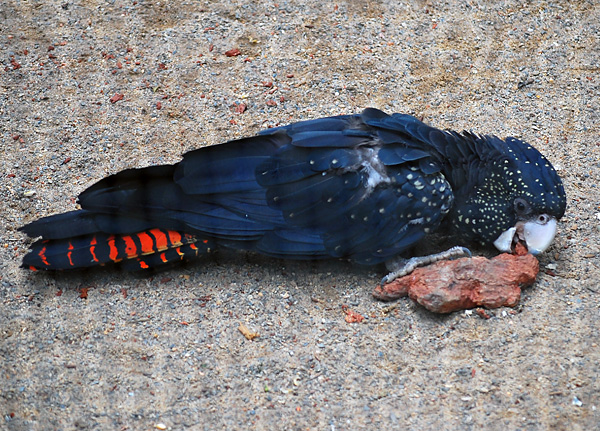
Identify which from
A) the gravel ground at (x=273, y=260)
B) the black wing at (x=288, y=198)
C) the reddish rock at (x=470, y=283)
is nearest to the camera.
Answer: the gravel ground at (x=273, y=260)

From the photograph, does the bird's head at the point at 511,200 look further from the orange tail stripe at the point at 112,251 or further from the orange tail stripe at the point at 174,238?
the orange tail stripe at the point at 112,251

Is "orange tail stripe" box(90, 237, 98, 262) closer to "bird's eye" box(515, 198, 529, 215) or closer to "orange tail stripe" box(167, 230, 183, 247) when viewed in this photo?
"orange tail stripe" box(167, 230, 183, 247)

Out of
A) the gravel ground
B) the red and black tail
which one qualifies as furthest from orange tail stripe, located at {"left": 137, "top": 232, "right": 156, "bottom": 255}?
the gravel ground

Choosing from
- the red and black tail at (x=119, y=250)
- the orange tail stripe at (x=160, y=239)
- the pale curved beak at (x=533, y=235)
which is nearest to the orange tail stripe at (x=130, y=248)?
the red and black tail at (x=119, y=250)

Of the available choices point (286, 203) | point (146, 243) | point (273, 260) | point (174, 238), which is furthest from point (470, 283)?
point (146, 243)

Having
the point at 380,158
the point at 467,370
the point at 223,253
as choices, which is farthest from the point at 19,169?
the point at 467,370

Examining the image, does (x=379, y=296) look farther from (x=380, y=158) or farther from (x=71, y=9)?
(x=71, y=9)
